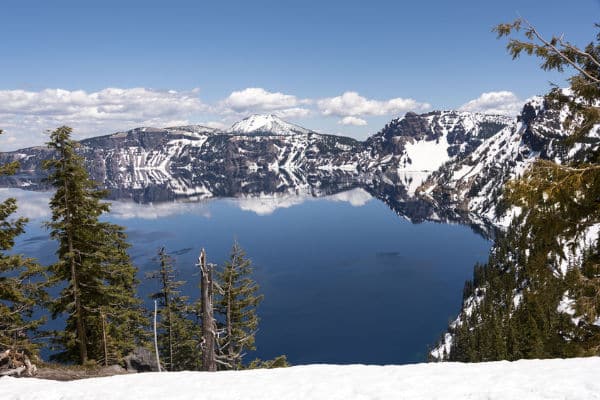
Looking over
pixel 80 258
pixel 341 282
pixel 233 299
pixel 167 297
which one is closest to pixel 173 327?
pixel 167 297

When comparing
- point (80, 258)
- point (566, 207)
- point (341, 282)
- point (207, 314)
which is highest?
point (566, 207)

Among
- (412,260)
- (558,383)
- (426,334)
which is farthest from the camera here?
(412,260)

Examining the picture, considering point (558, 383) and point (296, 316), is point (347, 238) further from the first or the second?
point (558, 383)

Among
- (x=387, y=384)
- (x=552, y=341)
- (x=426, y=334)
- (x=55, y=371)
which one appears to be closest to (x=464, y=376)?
(x=387, y=384)

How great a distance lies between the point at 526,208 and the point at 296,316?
320 feet

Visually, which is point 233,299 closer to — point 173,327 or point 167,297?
point 167,297

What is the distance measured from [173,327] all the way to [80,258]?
16948 millimetres

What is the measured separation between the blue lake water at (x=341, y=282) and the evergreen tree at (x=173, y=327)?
29387mm

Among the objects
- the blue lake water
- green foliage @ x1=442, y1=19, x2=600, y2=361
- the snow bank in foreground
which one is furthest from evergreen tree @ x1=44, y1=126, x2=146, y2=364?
the blue lake water

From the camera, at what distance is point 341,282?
417 feet

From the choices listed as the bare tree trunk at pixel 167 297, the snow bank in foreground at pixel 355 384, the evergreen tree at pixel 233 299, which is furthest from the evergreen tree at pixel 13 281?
the bare tree trunk at pixel 167 297

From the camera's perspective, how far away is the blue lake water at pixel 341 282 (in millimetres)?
89938

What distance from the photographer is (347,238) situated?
622 ft

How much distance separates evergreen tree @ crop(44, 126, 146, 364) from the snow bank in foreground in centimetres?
1116
